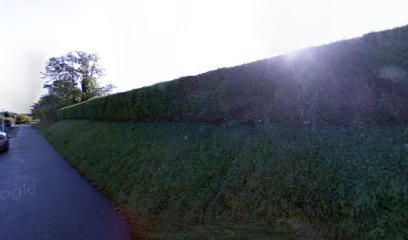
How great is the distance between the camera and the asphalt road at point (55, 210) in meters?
3.74

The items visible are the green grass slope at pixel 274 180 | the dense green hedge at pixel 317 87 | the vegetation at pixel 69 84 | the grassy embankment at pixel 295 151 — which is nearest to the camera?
the green grass slope at pixel 274 180

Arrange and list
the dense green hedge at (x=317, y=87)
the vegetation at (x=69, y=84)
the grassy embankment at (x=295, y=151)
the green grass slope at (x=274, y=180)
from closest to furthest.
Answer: the green grass slope at (x=274, y=180) < the grassy embankment at (x=295, y=151) < the dense green hedge at (x=317, y=87) < the vegetation at (x=69, y=84)

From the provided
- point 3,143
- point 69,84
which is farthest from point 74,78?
point 3,143

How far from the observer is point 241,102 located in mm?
4965

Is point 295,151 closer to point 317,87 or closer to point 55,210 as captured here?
point 317,87

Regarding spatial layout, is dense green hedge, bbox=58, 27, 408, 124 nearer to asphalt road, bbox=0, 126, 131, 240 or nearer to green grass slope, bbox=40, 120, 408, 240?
green grass slope, bbox=40, 120, 408, 240

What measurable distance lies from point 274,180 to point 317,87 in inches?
68.4

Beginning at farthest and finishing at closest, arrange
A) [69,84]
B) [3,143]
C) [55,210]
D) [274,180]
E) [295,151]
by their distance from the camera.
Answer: [69,84] → [3,143] → [55,210] → [295,151] → [274,180]

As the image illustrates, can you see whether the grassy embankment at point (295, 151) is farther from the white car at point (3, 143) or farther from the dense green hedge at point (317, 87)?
the white car at point (3, 143)

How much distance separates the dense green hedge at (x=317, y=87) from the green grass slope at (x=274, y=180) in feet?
0.85

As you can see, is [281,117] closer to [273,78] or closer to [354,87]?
[273,78]

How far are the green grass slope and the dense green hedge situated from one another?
0.26 m

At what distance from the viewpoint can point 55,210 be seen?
4672mm

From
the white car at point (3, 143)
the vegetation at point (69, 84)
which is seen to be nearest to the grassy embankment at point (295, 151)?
the white car at point (3, 143)
